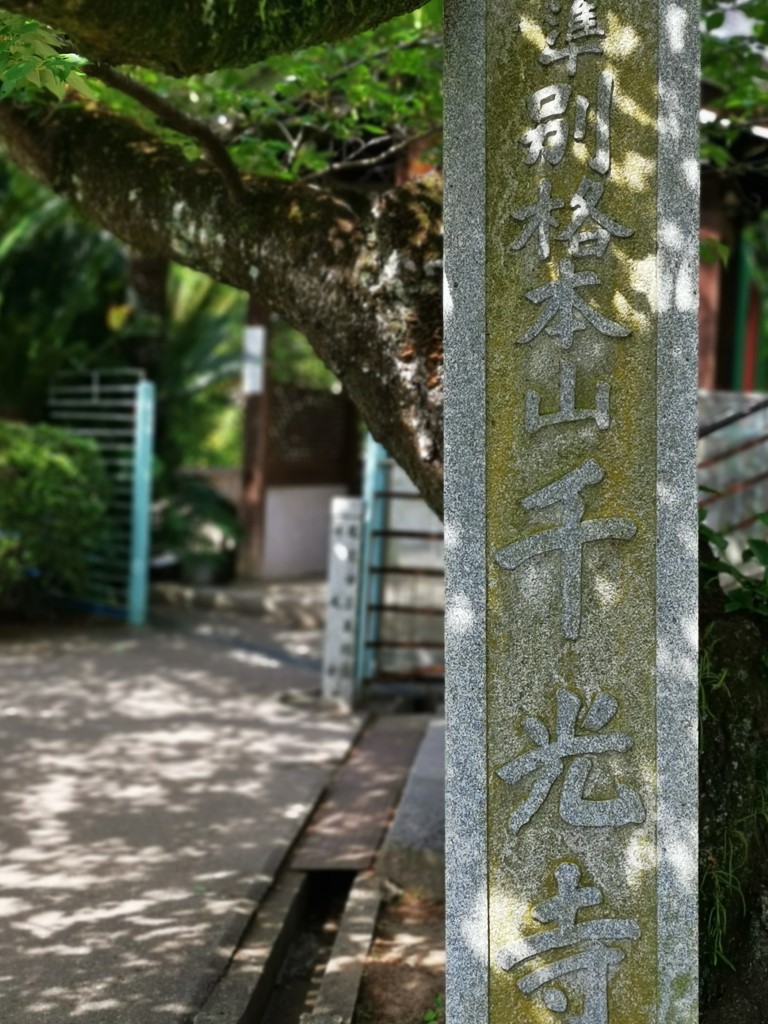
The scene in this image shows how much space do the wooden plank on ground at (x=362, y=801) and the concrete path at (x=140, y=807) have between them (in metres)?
0.10

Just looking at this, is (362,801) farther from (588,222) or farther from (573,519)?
(588,222)

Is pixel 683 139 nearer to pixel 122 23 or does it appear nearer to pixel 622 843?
pixel 122 23

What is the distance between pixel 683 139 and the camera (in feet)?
10.9

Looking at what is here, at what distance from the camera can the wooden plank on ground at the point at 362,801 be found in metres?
5.64

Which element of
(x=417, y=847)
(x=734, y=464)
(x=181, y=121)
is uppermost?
(x=181, y=121)

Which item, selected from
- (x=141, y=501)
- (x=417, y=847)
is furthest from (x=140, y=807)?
(x=141, y=501)

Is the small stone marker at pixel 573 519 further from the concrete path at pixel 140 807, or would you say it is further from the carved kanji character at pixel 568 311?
the concrete path at pixel 140 807

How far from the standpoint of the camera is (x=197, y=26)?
9.50 feet

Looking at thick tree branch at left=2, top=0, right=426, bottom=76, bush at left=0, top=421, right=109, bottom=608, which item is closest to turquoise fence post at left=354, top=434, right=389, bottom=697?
bush at left=0, top=421, right=109, bottom=608

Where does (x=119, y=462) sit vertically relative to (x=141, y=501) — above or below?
above

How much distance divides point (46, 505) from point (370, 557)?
307 cm

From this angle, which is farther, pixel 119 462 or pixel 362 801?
pixel 119 462

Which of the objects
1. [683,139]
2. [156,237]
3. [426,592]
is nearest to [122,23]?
[683,139]

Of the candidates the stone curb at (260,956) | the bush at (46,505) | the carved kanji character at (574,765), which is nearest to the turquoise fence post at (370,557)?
the bush at (46,505)
